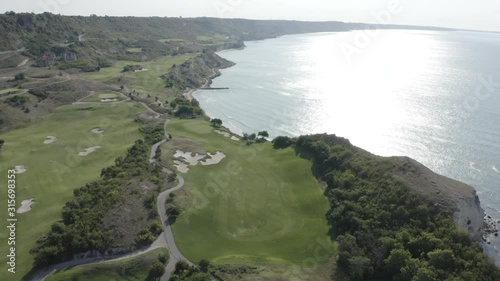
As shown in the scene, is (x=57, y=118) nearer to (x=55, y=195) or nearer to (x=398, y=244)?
(x=55, y=195)

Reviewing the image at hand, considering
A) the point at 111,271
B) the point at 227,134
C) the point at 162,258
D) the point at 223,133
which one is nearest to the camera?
the point at 111,271

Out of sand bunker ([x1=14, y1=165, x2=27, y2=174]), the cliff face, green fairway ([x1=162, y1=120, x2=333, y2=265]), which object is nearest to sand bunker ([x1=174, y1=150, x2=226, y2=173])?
green fairway ([x1=162, y1=120, x2=333, y2=265])

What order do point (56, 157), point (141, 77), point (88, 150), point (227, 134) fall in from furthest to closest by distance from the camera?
point (141, 77), point (227, 134), point (88, 150), point (56, 157)

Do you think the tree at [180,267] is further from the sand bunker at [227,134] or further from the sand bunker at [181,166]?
the sand bunker at [227,134]

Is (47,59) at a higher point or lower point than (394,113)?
higher

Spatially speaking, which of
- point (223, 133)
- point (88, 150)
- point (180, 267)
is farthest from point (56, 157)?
point (180, 267)

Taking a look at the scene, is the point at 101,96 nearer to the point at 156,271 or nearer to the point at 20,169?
the point at 20,169

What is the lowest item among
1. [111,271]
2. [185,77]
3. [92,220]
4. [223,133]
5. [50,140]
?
[185,77]

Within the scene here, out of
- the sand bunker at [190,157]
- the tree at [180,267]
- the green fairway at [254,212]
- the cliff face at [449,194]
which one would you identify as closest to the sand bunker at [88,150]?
the green fairway at [254,212]
